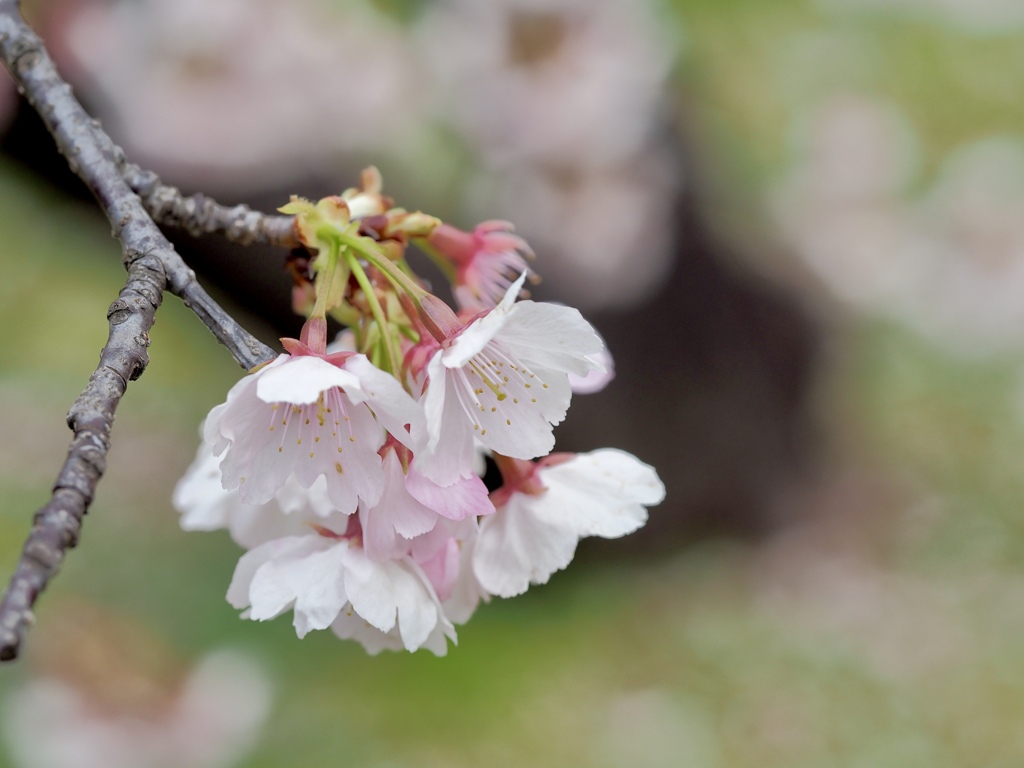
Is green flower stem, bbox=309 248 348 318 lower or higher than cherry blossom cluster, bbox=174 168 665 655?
higher

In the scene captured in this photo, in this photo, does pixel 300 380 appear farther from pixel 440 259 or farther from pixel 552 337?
pixel 440 259

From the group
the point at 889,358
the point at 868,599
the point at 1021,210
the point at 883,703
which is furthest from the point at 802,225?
the point at 883,703

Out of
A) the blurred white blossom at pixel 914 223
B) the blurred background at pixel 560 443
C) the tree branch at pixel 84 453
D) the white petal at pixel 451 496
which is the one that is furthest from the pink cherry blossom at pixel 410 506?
the blurred white blossom at pixel 914 223

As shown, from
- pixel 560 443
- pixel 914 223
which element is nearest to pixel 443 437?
pixel 560 443

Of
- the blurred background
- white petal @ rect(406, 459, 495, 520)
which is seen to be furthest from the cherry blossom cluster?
the blurred background

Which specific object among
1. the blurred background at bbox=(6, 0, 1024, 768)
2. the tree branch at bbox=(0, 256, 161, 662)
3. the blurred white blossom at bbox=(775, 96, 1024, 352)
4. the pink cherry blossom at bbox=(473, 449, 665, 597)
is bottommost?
the tree branch at bbox=(0, 256, 161, 662)

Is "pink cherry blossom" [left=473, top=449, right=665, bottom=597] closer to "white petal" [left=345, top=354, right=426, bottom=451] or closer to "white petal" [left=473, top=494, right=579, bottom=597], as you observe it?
"white petal" [left=473, top=494, right=579, bottom=597]

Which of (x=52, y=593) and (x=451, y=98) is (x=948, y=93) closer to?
(x=451, y=98)
